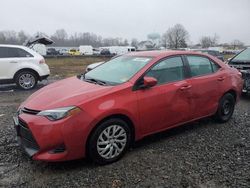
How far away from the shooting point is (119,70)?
15.2ft

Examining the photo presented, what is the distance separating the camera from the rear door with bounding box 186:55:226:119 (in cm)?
484

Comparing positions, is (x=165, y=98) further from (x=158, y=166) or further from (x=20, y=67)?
(x=20, y=67)

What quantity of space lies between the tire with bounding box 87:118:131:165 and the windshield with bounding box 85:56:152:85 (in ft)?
2.31

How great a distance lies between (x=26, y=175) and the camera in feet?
11.8

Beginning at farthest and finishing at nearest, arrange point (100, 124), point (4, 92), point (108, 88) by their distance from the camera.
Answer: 1. point (4, 92)
2. point (108, 88)
3. point (100, 124)

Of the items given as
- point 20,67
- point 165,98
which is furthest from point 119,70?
point 20,67

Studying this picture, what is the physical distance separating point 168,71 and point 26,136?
7.91ft

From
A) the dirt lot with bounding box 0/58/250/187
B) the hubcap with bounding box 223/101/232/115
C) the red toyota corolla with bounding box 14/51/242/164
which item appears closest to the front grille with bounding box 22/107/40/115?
the red toyota corolla with bounding box 14/51/242/164

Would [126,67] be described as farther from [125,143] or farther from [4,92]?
[4,92]

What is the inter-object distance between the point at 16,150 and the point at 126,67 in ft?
7.22

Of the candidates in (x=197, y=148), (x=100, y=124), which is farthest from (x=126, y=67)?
(x=197, y=148)

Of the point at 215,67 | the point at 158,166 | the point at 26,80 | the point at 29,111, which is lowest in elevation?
the point at 158,166

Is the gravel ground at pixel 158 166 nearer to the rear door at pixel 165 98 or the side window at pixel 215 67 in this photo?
the rear door at pixel 165 98

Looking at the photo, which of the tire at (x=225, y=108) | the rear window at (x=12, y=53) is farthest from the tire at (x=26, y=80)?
the tire at (x=225, y=108)
